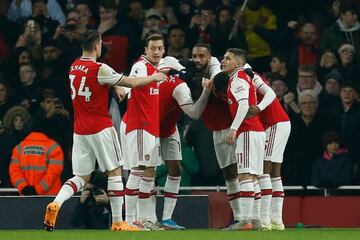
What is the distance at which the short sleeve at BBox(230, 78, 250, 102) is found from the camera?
65.9 feet

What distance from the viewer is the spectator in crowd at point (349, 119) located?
23.6 meters

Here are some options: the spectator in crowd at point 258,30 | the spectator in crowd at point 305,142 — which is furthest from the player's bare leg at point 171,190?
the spectator in crowd at point 258,30

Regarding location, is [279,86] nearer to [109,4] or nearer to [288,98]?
[288,98]

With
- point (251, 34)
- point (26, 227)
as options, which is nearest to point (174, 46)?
point (251, 34)

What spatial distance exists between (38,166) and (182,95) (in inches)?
108

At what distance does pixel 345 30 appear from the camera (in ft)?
83.4

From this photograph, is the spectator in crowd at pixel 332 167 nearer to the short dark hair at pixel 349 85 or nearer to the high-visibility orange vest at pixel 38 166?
the short dark hair at pixel 349 85

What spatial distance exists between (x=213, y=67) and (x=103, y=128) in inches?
91.0

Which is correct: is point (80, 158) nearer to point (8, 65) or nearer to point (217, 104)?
point (217, 104)

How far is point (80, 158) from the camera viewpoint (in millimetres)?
19547

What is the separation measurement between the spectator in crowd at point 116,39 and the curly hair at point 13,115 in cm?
205

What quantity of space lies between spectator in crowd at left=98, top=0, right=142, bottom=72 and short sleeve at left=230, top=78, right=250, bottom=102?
5219 mm

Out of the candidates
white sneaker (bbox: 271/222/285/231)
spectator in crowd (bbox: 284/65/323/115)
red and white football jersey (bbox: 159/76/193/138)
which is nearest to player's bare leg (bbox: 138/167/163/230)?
red and white football jersey (bbox: 159/76/193/138)

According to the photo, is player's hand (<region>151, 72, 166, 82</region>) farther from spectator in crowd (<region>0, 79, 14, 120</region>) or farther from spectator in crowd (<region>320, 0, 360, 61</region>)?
spectator in crowd (<region>320, 0, 360, 61</region>)
